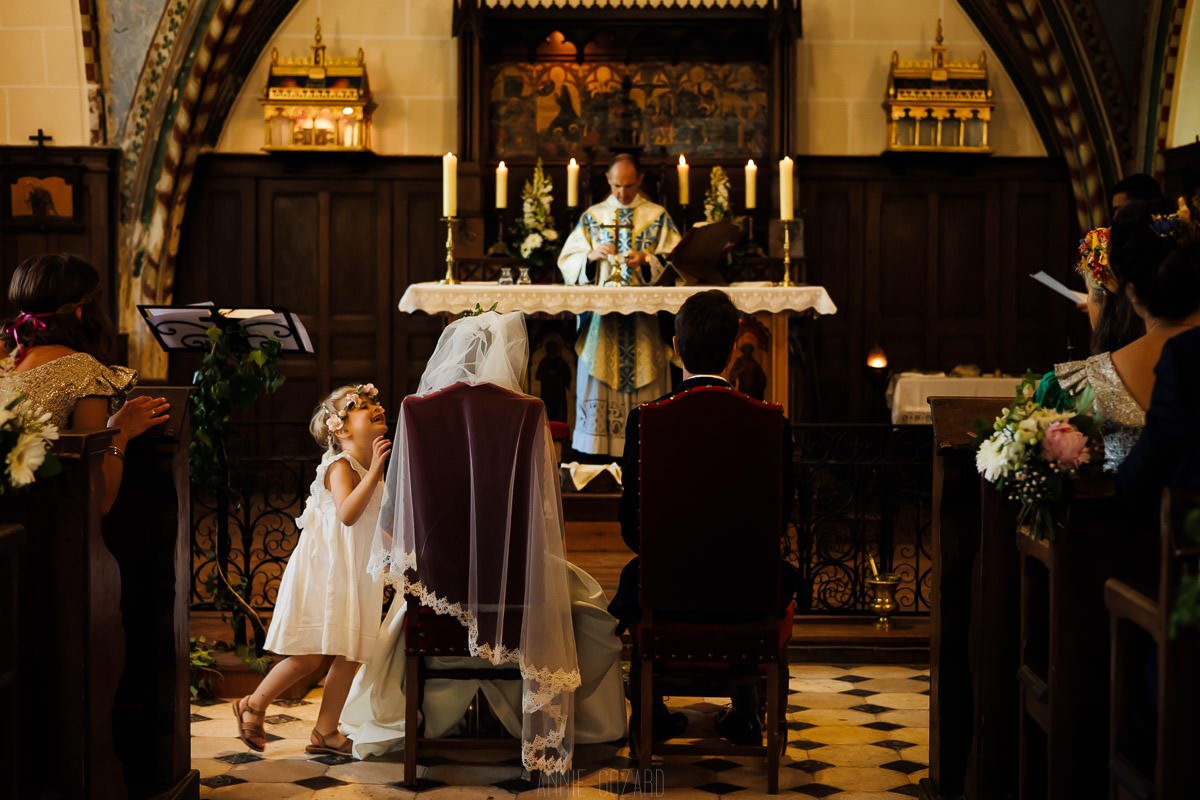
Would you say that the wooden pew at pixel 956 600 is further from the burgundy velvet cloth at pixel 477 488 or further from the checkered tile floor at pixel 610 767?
the burgundy velvet cloth at pixel 477 488

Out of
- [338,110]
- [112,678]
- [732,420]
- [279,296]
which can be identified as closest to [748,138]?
[338,110]

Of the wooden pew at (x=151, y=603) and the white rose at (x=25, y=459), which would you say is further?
the wooden pew at (x=151, y=603)

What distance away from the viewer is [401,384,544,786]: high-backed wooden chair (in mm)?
4340

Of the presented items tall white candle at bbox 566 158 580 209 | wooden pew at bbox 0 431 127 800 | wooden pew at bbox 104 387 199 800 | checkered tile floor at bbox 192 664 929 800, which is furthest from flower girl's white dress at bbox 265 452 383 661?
tall white candle at bbox 566 158 580 209

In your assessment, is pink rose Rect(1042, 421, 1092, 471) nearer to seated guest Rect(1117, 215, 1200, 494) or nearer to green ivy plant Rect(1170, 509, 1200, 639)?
seated guest Rect(1117, 215, 1200, 494)

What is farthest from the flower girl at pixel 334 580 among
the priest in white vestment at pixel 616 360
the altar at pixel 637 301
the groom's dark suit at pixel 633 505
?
the priest in white vestment at pixel 616 360

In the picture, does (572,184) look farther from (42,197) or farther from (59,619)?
(59,619)

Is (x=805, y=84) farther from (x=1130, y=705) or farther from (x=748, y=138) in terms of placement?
(x=1130, y=705)

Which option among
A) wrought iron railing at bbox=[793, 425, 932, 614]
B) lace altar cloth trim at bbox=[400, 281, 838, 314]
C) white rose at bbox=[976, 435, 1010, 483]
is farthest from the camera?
lace altar cloth trim at bbox=[400, 281, 838, 314]

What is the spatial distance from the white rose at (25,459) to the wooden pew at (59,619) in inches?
12.0

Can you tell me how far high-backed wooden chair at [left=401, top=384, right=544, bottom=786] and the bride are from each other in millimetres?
41

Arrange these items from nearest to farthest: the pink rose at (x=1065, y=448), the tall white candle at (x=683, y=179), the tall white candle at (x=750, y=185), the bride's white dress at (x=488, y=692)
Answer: the pink rose at (x=1065, y=448) < the bride's white dress at (x=488, y=692) < the tall white candle at (x=750, y=185) < the tall white candle at (x=683, y=179)

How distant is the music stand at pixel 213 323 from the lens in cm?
551

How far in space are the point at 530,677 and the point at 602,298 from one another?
407 cm
